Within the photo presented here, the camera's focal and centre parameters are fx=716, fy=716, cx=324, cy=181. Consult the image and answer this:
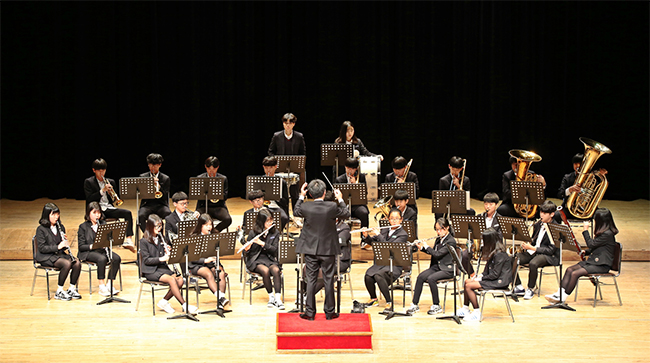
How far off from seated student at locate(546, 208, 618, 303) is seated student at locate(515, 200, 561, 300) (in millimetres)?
308

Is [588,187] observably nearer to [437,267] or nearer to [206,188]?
[437,267]

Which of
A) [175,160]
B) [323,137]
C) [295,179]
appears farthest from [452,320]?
[175,160]

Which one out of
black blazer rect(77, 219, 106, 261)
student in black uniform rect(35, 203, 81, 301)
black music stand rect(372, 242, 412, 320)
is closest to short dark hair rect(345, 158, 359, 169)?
black music stand rect(372, 242, 412, 320)

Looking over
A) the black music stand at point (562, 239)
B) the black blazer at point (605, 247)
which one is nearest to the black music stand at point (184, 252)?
the black music stand at point (562, 239)

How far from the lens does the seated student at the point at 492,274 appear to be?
7012 millimetres

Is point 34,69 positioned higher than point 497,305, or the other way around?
point 34,69

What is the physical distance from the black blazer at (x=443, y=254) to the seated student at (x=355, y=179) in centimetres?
180

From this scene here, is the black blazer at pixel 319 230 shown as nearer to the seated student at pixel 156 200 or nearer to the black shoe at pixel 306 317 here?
the black shoe at pixel 306 317

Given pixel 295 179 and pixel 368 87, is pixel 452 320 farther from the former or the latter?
pixel 368 87

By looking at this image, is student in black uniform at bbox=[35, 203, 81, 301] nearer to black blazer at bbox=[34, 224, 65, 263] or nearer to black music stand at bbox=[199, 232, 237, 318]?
black blazer at bbox=[34, 224, 65, 263]

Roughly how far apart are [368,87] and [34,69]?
5583 millimetres

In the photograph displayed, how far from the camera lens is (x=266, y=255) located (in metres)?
7.66

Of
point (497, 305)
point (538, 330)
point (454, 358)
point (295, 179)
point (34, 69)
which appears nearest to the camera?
point (454, 358)

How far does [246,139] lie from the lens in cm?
1220
